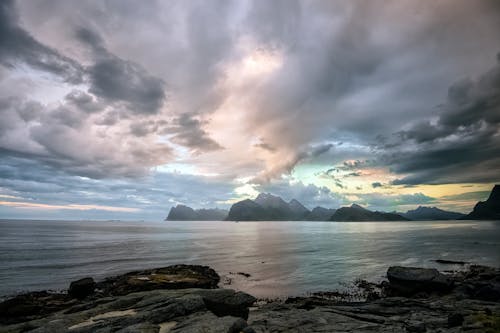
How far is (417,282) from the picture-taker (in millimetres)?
42969

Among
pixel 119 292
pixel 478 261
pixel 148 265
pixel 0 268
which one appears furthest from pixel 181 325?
pixel 478 261

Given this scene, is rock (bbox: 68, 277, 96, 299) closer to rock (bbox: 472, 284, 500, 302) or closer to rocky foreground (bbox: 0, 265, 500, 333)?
rocky foreground (bbox: 0, 265, 500, 333)

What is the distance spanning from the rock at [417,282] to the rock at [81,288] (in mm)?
47909

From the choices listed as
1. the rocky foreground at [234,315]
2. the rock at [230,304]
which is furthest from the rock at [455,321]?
the rock at [230,304]

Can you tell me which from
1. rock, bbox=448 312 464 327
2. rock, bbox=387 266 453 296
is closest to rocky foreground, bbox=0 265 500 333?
rock, bbox=448 312 464 327

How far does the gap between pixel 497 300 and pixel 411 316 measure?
16.0 meters

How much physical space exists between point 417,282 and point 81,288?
51.6 metres

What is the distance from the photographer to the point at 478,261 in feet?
241

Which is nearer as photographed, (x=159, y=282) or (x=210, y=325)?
(x=210, y=325)

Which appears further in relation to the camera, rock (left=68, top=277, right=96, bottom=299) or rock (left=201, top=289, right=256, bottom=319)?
rock (left=68, top=277, right=96, bottom=299)

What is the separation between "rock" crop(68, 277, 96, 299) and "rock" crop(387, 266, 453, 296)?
47909 millimetres

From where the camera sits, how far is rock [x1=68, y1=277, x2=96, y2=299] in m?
43.0

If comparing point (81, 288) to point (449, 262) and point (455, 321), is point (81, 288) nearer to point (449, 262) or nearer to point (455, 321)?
point (455, 321)

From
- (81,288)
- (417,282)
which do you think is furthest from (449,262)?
(81,288)
